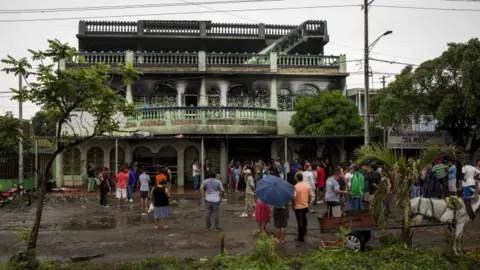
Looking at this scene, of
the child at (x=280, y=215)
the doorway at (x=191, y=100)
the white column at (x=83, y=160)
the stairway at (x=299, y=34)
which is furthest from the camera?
the stairway at (x=299, y=34)

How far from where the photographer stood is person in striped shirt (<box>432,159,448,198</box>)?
13.9m

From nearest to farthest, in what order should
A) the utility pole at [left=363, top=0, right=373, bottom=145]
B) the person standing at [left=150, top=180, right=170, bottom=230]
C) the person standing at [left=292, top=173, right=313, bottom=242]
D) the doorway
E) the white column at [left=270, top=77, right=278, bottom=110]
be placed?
the person standing at [left=292, top=173, right=313, bottom=242]
the person standing at [left=150, top=180, right=170, bottom=230]
the utility pole at [left=363, top=0, right=373, bottom=145]
the white column at [left=270, top=77, right=278, bottom=110]
the doorway

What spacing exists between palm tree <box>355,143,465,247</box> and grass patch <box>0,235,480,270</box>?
22.4 inches

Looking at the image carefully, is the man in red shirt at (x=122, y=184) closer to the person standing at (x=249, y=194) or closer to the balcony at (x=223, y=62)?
the person standing at (x=249, y=194)

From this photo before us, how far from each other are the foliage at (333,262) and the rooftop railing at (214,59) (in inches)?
666

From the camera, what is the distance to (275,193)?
930 cm

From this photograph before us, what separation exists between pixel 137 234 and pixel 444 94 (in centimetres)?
1452

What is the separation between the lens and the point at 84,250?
9.52 m

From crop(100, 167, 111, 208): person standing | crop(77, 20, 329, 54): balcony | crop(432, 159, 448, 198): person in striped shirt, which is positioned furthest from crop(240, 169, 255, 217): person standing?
crop(77, 20, 329, 54): balcony

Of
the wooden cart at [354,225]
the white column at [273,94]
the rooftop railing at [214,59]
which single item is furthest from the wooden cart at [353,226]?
the rooftop railing at [214,59]

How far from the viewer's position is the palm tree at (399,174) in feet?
26.3

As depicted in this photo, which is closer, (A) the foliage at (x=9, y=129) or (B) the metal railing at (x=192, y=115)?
(A) the foliage at (x=9, y=129)

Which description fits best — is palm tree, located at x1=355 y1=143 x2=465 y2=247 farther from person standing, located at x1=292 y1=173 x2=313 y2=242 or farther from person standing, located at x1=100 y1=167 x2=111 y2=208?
person standing, located at x1=100 y1=167 x2=111 y2=208

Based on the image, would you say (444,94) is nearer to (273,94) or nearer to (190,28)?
(273,94)
